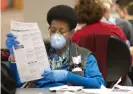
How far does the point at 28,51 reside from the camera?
2.09 meters

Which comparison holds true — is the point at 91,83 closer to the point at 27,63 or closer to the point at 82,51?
the point at 82,51

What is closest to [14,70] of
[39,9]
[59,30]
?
[59,30]

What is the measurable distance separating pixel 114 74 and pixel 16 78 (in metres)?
1.06

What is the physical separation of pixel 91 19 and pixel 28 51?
4.72 ft

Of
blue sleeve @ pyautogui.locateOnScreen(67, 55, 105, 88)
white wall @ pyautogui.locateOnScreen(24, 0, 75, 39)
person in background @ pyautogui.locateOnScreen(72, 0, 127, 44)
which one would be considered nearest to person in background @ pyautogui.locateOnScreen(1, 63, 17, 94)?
blue sleeve @ pyautogui.locateOnScreen(67, 55, 105, 88)

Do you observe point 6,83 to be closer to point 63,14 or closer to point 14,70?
point 14,70

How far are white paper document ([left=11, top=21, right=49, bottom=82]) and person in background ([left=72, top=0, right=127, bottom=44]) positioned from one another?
1.21 metres

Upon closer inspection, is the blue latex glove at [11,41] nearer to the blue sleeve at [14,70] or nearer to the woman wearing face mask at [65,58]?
the blue sleeve at [14,70]

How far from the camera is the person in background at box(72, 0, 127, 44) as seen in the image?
11.0 ft

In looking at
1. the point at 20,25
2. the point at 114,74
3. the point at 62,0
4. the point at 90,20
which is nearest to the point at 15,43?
the point at 20,25

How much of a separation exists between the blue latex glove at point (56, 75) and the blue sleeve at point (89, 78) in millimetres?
30

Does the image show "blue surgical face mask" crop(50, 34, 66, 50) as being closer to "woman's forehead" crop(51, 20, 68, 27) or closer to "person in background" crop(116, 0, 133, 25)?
"woman's forehead" crop(51, 20, 68, 27)

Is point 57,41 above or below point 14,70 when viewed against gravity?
above

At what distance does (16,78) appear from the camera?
2.21 meters
